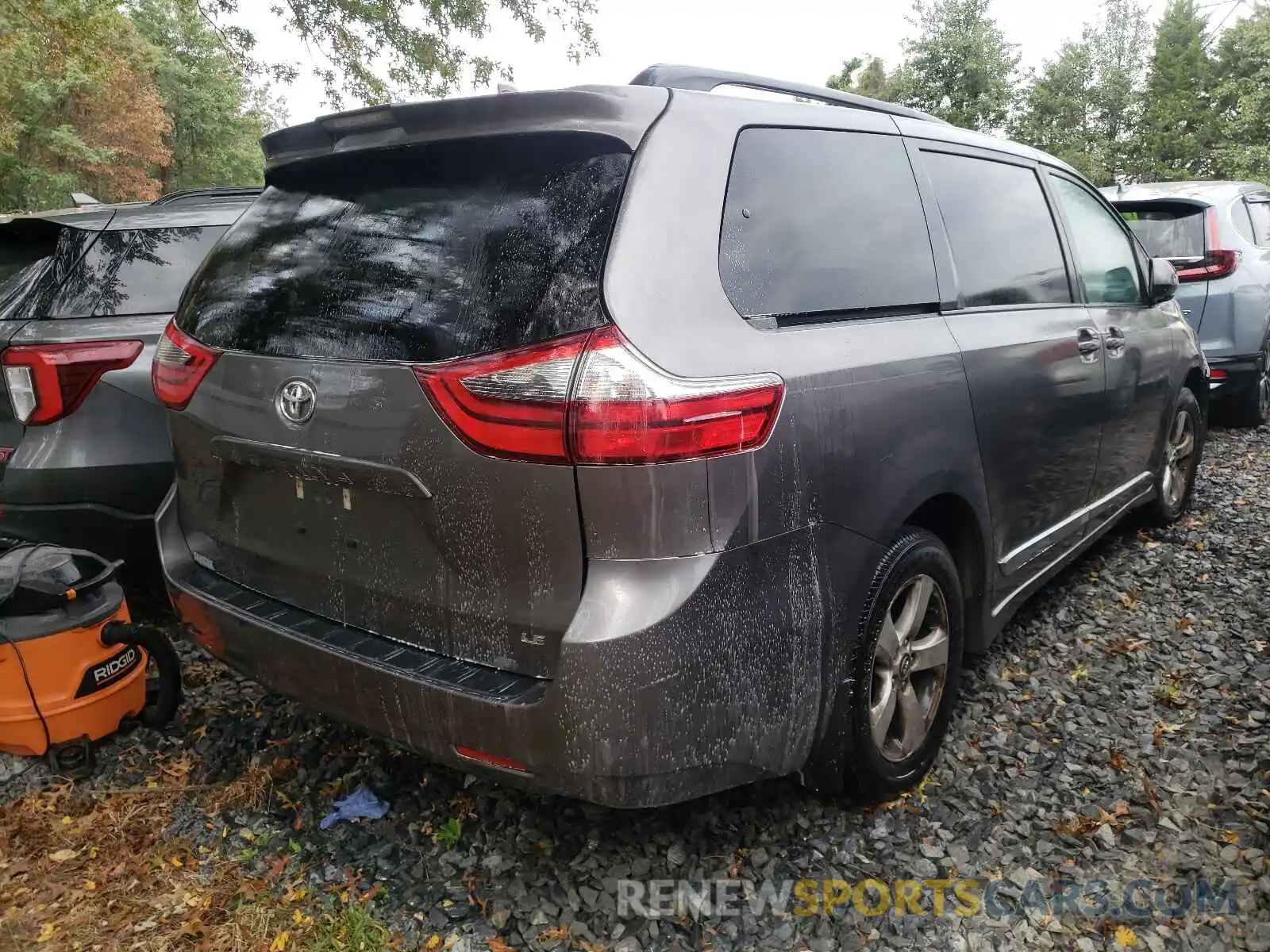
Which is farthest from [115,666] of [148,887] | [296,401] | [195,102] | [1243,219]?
[195,102]

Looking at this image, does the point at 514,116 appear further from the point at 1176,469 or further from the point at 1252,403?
the point at 1252,403

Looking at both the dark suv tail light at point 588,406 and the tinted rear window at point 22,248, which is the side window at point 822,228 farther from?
the tinted rear window at point 22,248

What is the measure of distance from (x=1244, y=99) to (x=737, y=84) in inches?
1613

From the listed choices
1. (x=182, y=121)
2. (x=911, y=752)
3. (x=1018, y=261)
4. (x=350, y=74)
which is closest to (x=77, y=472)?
(x=911, y=752)

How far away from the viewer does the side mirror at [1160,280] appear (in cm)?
391

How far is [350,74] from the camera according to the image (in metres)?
15.5

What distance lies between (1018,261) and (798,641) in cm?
181

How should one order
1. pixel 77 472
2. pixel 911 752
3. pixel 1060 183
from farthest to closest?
pixel 1060 183 → pixel 77 472 → pixel 911 752

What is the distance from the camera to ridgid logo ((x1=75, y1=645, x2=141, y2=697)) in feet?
8.87

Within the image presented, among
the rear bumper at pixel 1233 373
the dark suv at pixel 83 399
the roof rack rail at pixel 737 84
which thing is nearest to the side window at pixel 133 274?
the dark suv at pixel 83 399

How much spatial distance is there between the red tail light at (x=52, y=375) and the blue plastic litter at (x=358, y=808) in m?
1.72

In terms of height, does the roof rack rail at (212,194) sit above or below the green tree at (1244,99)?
below

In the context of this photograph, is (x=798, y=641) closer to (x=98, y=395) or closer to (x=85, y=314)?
(x=98, y=395)

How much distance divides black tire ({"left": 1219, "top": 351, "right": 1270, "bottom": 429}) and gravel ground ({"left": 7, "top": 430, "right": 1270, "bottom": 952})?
13.7ft
